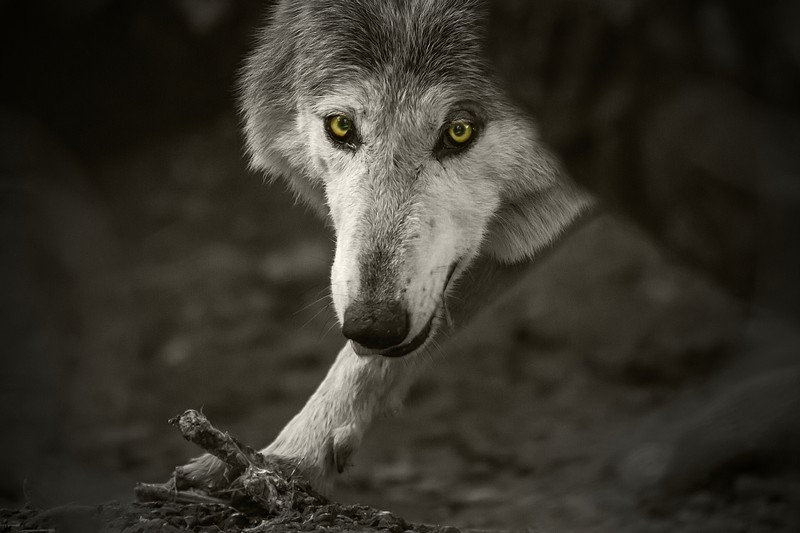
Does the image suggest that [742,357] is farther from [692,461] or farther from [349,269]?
[349,269]

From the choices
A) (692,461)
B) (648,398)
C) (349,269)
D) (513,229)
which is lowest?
(692,461)

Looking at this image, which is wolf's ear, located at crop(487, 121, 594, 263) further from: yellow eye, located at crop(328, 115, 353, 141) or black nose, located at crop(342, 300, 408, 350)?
black nose, located at crop(342, 300, 408, 350)

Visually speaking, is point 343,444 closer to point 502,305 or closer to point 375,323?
point 375,323

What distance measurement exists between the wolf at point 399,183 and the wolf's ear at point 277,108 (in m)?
0.01

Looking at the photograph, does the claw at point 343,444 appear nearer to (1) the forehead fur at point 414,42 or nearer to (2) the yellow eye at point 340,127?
(2) the yellow eye at point 340,127

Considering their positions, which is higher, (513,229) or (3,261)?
(3,261)

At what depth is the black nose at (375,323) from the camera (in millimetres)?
2354

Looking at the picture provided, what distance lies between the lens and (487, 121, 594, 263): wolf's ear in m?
2.85

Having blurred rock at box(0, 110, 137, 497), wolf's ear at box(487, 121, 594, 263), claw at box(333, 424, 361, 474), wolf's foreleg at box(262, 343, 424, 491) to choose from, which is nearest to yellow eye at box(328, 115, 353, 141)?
wolf's ear at box(487, 121, 594, 263)

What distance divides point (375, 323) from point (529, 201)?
94 centimetres

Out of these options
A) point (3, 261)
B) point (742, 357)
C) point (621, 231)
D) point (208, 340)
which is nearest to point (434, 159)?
point (742, 357)

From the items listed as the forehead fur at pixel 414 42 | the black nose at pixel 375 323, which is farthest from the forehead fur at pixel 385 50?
the black nose at pixel 375 323

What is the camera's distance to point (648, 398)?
527 cm

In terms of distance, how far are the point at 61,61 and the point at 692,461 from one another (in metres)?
3.97
